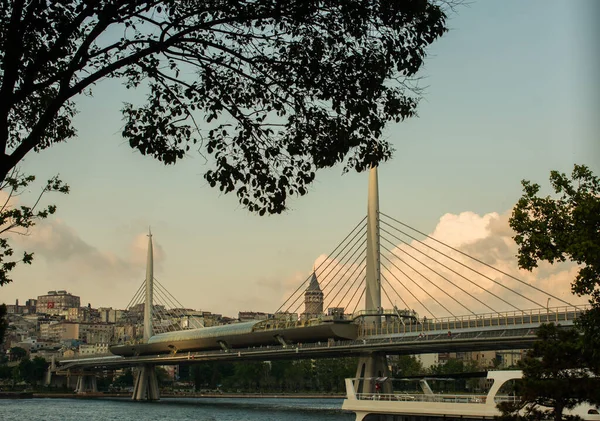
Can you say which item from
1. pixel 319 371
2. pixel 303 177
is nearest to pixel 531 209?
pixel 303 177

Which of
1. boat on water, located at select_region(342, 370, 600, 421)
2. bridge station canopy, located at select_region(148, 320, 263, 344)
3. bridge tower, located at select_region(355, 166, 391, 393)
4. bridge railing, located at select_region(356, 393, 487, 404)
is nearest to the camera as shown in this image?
boat on water, located at select_region(342, 370, 600, 421)

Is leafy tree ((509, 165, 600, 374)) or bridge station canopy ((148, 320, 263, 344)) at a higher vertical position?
bridge station canopy ((148, 320, 263, 344))

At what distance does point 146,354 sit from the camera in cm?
A: 13962

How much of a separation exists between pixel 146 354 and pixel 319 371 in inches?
2185

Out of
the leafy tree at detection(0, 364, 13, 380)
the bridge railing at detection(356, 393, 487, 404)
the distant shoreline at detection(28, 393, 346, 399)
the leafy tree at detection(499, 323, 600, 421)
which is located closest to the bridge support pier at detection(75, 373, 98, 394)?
the distant shoreline at detection(28, 393, 346, 399)

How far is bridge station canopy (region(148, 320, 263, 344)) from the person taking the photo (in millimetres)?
106250

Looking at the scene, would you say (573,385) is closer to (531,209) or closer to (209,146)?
(531,209)

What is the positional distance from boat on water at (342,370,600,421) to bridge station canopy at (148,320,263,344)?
54632 mm

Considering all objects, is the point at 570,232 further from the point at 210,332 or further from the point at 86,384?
the point at 86,384

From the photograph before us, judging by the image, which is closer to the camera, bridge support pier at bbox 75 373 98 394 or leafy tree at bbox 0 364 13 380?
bridge support pier at bbox 75 373 98 394

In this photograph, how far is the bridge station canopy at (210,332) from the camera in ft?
349

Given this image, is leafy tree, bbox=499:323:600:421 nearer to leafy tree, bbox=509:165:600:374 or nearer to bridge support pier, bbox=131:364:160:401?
leafy tree, bbox=509:165:600:374

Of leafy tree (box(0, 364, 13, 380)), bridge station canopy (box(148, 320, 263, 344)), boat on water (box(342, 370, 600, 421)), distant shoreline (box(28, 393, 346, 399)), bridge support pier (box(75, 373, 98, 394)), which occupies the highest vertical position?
bridge station canopy (box(148, 320, 263, 344))

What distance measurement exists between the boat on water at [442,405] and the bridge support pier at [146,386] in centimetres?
9101
